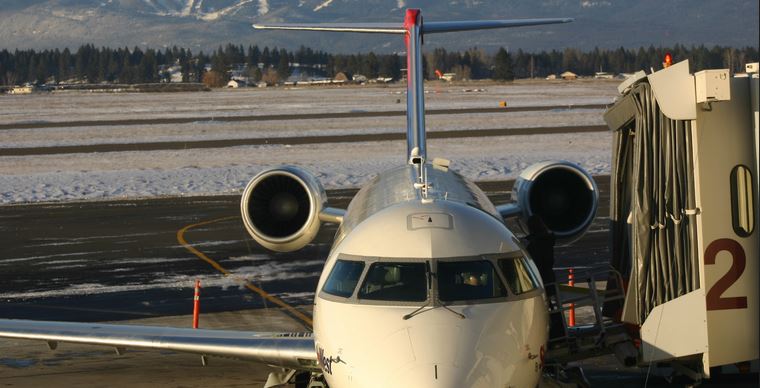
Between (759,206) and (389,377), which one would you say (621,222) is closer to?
(759,206)

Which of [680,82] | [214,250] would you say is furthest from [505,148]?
[680,82]

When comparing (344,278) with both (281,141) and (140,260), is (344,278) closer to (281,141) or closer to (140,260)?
(140,260)

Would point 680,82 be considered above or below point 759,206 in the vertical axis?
above

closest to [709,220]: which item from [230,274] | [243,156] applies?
[230,274]

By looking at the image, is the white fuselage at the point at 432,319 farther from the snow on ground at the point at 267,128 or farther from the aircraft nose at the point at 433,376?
the snow on ground at the point at 267,128

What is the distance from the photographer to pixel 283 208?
1736 cm

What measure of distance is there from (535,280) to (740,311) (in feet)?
6.87

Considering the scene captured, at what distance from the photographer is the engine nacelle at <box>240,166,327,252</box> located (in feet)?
56.1

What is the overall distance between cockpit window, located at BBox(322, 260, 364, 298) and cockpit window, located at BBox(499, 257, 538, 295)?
1.32 metres

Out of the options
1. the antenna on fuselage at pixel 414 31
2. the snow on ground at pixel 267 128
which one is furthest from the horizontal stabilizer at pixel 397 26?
the snow on ground at pixel 267 128

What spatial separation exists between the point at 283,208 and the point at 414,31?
14.5 ft

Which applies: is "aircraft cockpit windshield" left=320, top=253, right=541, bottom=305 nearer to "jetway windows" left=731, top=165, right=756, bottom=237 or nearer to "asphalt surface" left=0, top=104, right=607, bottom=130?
→ "jetway windows" left=731, top=165, right=756, bottom=237

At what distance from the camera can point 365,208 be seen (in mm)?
14023

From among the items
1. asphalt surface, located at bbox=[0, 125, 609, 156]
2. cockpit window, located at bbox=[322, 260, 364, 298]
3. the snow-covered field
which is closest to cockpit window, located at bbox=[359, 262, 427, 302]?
cockpit window, located at bbox=[322, 260, 364, 298]
